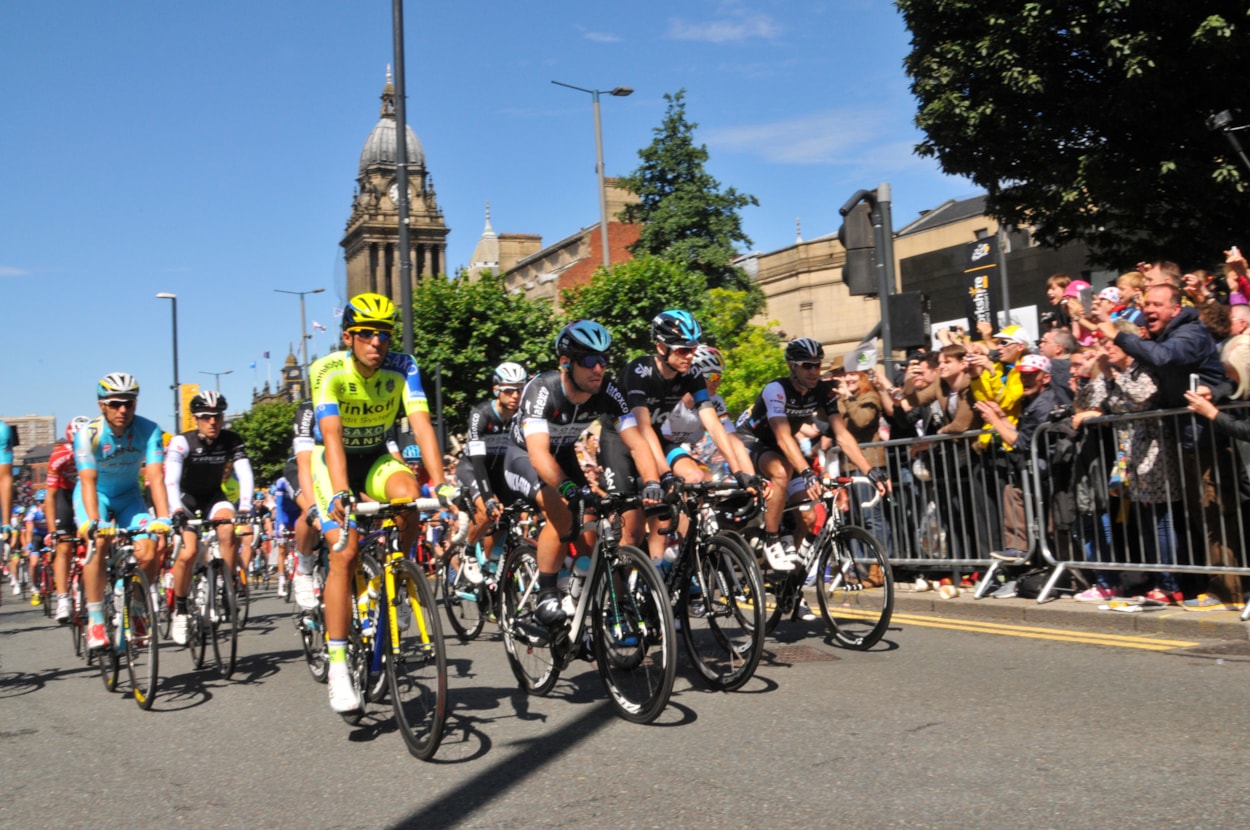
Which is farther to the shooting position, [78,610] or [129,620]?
[78,610]

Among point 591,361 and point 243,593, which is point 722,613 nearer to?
point 591,361

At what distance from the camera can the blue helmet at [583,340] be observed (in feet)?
21.9

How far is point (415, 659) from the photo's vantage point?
5723 millimetres

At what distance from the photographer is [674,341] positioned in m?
7.51

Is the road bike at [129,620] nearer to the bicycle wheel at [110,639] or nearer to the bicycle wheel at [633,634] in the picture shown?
the bicycle wheel at [110,639]

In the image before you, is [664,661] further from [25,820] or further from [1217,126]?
[1217,126]

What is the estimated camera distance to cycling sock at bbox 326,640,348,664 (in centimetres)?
612

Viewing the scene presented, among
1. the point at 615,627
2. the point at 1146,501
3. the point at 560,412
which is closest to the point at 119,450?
the point at 560,412

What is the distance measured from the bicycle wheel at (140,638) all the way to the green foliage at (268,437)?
91182mm

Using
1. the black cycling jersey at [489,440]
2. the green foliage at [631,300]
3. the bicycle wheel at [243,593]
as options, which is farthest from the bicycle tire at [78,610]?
the green foliage at [631,300]

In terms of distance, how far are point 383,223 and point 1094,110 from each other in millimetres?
142039

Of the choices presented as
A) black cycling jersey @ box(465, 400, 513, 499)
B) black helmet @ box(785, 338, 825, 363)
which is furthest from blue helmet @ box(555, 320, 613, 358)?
black cycling jersey @ box(465, 400, 513, 499)

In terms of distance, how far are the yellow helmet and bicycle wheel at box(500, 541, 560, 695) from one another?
70.8 inches

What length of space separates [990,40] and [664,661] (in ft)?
45.9
